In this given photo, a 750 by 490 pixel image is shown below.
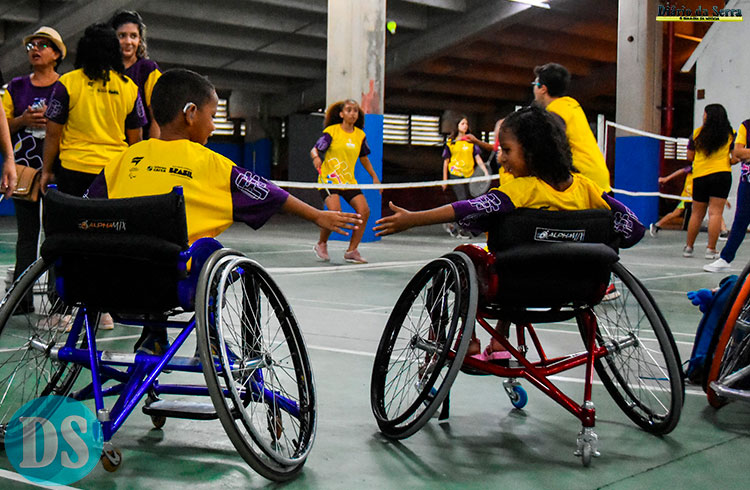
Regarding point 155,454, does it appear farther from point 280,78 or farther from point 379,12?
point 280,78

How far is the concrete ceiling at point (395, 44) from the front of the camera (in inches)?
537

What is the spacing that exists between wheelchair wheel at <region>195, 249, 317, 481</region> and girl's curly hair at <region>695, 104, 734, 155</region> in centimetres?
705

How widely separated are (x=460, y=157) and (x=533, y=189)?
10.8m

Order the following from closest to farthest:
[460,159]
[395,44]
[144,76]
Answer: [144,76] < [460,159] < [395,44]

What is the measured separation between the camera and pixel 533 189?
2.78 m

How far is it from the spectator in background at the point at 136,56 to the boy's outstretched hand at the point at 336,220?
2.27m

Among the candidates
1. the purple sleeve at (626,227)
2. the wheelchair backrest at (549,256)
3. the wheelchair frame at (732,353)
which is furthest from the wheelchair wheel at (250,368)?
the wheelchair frame at (732,353)

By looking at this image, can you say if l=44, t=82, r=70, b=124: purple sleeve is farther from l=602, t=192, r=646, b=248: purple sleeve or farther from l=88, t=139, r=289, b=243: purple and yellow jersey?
l=602, t=192, r=646, b=248: purple sleeve

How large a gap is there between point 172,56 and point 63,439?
562 inches

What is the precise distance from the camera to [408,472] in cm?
243

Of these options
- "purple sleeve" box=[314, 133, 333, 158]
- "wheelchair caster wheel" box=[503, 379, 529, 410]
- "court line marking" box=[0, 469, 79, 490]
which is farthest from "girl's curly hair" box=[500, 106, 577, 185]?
"purple sleeve" box=[314, 133, 333, 158]

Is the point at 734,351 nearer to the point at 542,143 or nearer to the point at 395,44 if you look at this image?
the point at 542,143

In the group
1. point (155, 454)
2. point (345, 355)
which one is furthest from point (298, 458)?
point (345, 355)

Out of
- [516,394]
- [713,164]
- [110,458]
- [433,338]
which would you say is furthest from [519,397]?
[713,164]
